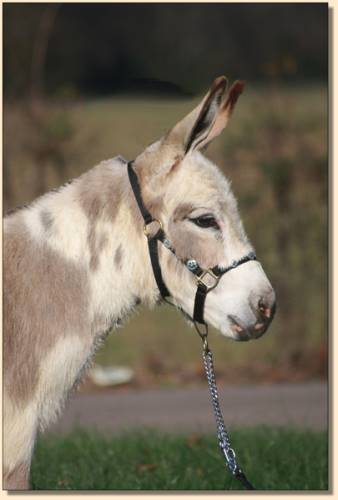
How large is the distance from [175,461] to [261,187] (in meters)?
4.33

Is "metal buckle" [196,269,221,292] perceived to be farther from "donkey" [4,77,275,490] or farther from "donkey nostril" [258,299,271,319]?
A: "donkey nostril" [258,299,271,319]

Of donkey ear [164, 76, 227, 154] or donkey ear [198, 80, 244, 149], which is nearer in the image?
→ donkey ear [164, 76, 227, 154]

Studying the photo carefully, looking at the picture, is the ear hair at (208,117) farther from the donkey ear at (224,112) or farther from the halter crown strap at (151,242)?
the halter crown strap at (151,242)

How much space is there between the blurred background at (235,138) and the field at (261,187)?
11mm

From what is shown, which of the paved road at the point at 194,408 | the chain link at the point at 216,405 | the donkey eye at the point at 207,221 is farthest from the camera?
the paved road at the point at 194,408

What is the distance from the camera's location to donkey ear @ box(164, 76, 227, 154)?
11.0 feet

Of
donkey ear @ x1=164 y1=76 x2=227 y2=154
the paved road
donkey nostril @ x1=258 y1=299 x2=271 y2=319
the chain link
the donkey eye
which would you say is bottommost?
the paved road

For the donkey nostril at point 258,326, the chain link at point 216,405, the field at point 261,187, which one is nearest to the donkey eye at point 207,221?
the donkey nostril at point 258,326

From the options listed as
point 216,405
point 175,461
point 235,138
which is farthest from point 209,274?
point 235,138

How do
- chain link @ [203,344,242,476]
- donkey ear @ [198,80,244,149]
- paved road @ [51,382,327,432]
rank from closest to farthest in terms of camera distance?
donkey ear @ [198,80,244,149]
chain link @ [203,344,242,476]
paved road @ [51,382,327,432]

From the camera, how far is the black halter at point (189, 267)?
11.1ft

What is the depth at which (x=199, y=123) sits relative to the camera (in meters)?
3.46

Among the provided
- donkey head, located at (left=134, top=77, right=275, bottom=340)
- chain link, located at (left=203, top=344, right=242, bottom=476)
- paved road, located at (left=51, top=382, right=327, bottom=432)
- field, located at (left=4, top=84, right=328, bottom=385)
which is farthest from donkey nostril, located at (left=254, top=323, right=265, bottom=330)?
field, located at (left=4, top=84, right=328, bottom=385)

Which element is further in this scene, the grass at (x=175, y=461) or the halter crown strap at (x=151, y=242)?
the grass at (x=175, y=461)
